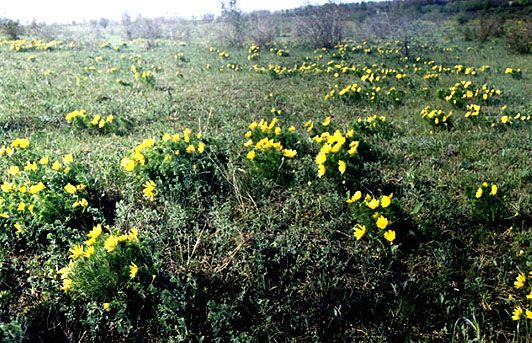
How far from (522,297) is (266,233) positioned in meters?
2.09

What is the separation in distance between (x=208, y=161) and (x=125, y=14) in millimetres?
39207

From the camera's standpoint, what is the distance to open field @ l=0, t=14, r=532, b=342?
8.99 feet

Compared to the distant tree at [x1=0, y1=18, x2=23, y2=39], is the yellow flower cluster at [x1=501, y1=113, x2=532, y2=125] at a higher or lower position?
lower

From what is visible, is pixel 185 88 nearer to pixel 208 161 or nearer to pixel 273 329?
pixel 208 161

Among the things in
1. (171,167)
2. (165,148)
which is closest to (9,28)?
(165,148)

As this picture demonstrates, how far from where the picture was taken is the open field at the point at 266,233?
108 inches

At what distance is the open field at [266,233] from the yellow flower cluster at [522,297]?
1 cm

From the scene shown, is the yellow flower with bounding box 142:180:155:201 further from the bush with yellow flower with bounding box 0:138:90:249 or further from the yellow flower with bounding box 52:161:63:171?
the yellow flower with bounding box 52:161:63:171

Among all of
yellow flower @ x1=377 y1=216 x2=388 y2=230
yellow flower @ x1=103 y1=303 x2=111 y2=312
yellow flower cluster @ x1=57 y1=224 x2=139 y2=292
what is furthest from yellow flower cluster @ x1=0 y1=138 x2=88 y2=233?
yellow flower @ x1=377 y1=216 x2=388 y2=230

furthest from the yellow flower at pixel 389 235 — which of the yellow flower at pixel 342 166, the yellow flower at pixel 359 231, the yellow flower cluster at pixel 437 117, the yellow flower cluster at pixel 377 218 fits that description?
the yellow flower cluster at pixel 437 117

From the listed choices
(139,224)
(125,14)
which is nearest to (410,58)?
(139,224)

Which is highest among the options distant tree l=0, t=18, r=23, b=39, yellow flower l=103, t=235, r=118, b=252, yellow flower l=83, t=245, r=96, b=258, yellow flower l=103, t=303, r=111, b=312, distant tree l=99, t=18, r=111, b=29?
distant tree l=99, t=18, r=111, b=29

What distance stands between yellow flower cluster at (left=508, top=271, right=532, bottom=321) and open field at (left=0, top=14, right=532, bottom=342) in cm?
1

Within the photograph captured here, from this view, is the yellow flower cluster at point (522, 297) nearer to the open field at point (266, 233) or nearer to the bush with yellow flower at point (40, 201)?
the open field at point (266, 233)
